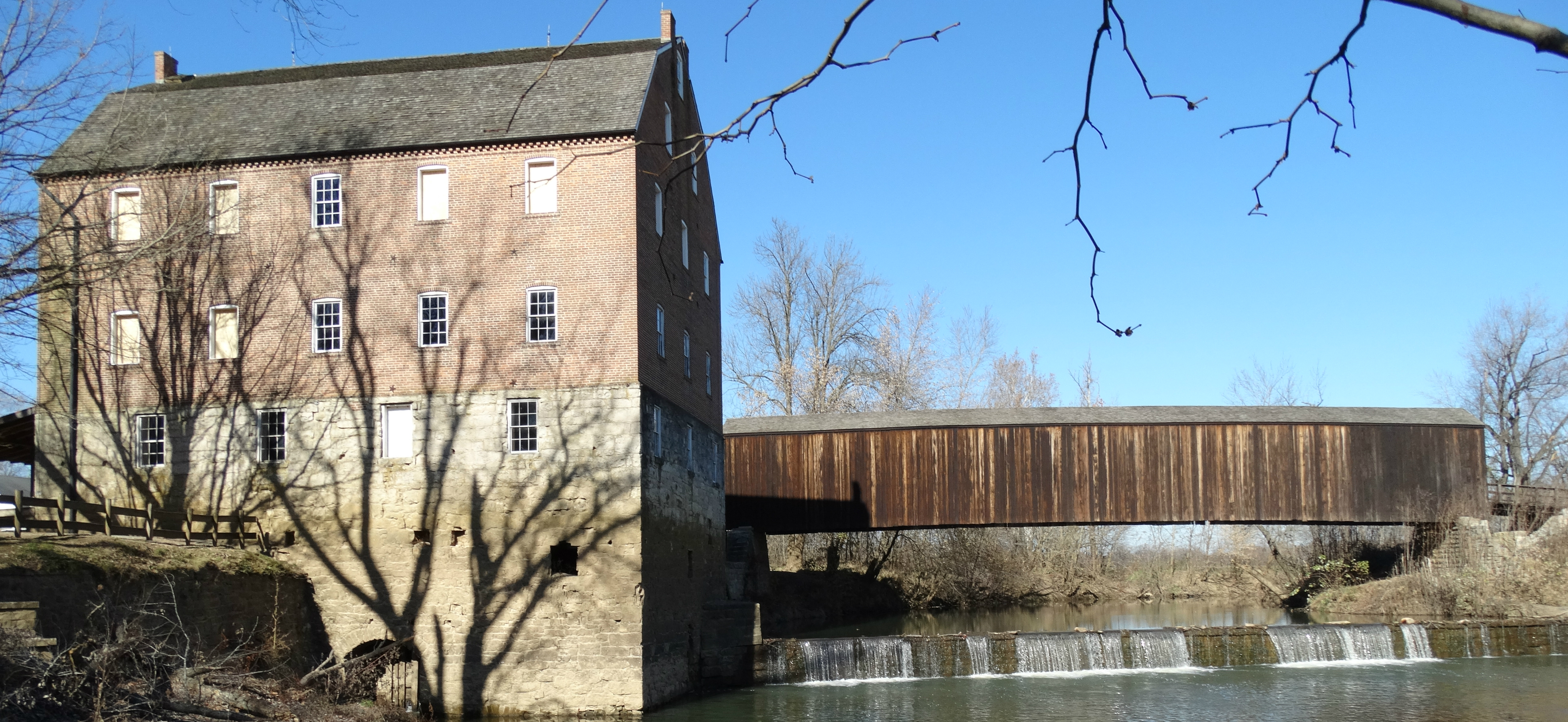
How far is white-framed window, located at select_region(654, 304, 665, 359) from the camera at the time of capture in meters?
21.3

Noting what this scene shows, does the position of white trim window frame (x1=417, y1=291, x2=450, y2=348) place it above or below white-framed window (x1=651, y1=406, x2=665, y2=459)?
above

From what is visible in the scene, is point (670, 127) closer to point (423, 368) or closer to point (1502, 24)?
point (423, 368)

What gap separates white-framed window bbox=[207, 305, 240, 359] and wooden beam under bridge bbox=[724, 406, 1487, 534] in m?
16.2

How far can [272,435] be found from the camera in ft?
67.2

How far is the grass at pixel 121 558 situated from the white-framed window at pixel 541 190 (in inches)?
285

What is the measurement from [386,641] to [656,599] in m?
4.52

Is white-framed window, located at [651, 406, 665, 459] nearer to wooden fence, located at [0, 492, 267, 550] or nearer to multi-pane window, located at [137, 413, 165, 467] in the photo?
wooden fence, located at [0, 492, 267, 550]

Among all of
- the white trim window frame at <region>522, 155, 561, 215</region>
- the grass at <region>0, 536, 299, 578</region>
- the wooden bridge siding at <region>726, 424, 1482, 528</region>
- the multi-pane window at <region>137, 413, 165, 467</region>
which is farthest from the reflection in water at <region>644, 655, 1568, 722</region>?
the multi-pane window at <region>137, 413, 165, 467</region>

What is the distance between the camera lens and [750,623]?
75.3 ft

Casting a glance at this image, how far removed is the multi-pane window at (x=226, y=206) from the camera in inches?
829

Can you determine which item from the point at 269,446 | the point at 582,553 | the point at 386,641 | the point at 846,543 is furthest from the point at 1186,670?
the point at 846,543

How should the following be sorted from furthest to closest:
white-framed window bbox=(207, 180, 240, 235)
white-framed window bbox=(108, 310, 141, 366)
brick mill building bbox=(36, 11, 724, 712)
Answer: white-framed window bbox=(207, 180, 240, 235)
white-framed window bbox=(108, 310, 141, 366)
brick mill building bbox=(36, 11, 724, 712)

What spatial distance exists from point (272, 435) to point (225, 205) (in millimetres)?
4319

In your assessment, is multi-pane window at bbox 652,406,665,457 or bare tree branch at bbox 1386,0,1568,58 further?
multi-pane window at bbox 652,406,665,457
